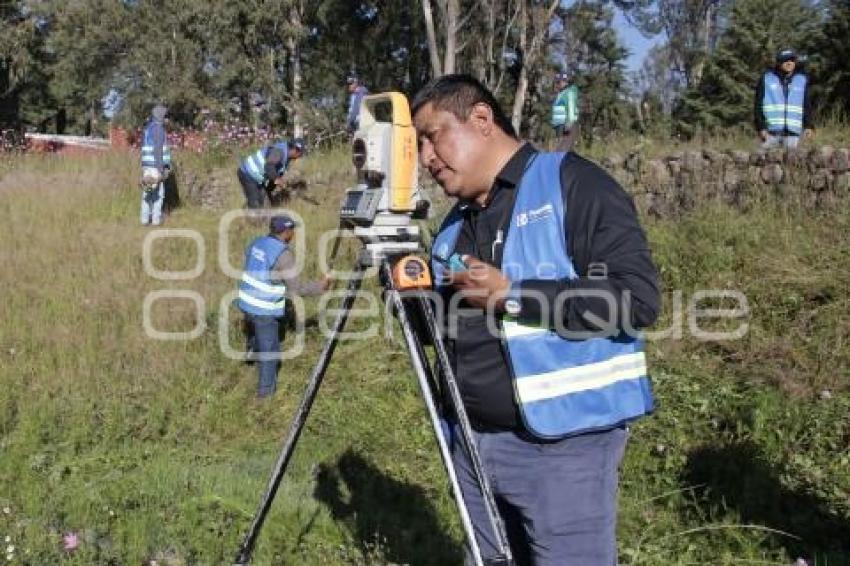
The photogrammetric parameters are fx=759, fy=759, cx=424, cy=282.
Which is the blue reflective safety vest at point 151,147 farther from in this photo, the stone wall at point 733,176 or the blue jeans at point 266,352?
the stone wall at point 733,176

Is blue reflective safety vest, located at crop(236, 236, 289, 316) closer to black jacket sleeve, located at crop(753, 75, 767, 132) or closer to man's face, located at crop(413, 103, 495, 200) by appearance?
man's face, located at crop(413, 103, 495, 200)

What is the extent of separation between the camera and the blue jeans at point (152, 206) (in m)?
11.1

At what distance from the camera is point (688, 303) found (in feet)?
20.9

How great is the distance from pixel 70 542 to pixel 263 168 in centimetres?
748

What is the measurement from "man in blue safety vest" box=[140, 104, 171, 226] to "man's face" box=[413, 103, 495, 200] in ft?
32.0

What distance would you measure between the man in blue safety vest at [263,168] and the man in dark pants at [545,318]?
8267mm

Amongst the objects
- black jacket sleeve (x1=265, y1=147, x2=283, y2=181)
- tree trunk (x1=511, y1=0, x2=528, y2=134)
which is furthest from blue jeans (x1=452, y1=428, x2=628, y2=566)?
tree trunk (x1=511, y1=0, x2=528, y2=134)

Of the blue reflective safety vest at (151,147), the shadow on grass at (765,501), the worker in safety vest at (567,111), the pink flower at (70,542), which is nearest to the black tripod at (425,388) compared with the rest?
the pink flower at (70,542)

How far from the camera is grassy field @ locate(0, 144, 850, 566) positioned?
376 centimetres

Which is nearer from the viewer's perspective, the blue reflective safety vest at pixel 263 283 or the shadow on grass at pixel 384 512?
the shadow on grass at pixel 384 512

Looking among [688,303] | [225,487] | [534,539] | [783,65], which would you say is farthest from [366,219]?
[783,65]

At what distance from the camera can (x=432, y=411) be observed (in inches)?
88.6

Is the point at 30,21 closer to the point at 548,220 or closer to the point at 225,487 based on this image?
the point at 225,487

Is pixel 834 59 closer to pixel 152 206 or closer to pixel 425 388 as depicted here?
pixel 152 206
